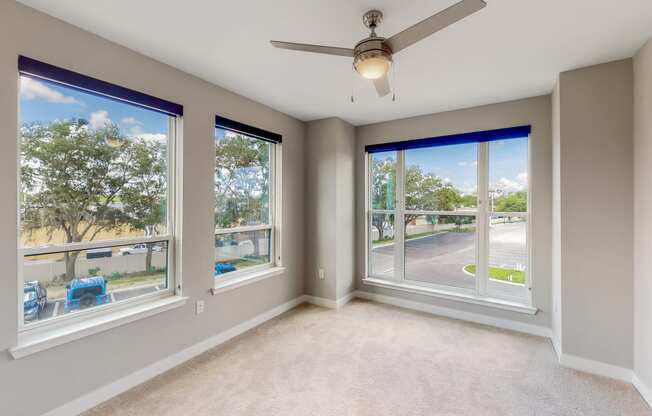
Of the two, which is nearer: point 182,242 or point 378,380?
point 378,380

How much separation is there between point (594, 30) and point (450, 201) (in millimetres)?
2083

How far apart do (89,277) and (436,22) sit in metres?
2.67

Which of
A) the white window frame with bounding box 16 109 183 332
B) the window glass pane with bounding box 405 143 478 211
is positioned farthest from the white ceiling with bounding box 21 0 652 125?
the window glass pane with bounding box 405 143 478 211

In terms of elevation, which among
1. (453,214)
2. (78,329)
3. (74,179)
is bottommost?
(78,329)

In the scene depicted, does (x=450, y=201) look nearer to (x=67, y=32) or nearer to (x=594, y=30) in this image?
(x=594, y=30)

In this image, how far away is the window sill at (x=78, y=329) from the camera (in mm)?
1710

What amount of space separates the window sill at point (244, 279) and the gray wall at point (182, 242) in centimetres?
7

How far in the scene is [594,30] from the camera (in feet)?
6.26

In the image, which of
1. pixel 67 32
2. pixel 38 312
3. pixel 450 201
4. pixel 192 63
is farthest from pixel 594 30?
pixel 38 312

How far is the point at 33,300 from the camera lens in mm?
1829

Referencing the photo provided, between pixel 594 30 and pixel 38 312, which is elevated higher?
pixel 594 30

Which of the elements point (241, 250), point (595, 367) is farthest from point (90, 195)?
point (595, 367)

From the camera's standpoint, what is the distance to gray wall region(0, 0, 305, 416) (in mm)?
1665

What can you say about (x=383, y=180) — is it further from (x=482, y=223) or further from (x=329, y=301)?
(x=329, y=301)
